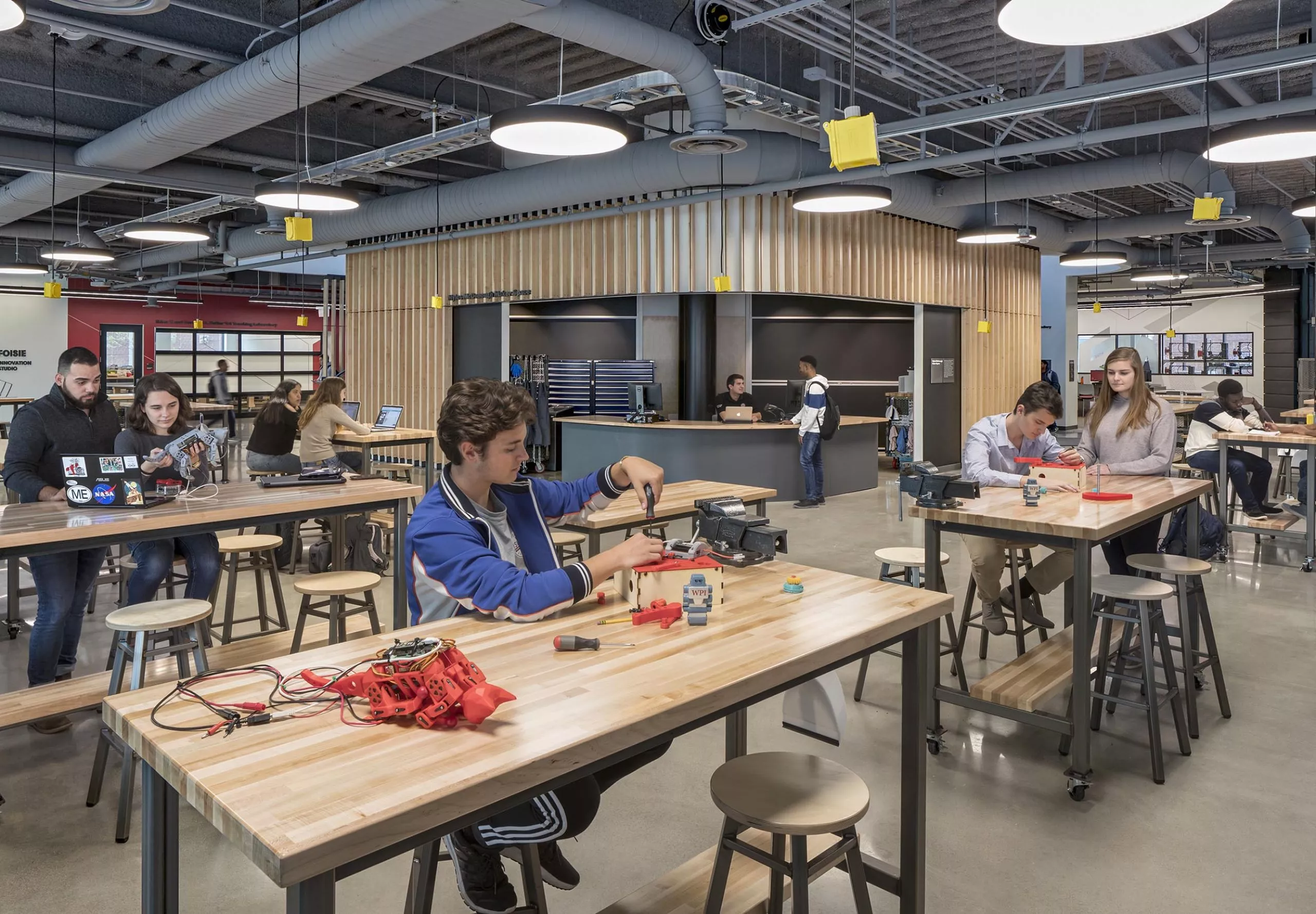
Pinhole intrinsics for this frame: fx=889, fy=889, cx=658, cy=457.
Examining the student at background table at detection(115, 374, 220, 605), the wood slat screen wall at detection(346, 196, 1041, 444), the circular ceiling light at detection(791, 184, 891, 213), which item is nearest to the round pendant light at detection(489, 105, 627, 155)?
the student at background table at detection(115, 374, 220, 605)

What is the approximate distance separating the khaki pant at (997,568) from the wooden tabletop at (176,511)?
9.06ft

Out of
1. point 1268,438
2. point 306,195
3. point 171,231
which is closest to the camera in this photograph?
point 306,195

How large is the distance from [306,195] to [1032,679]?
5.36 meters

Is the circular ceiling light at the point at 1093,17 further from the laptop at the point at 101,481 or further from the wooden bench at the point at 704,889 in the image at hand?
the laptop at the point at 101,481

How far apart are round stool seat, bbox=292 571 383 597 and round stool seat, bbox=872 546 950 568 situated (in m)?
2.33

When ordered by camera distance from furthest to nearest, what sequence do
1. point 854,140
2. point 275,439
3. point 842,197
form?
point 842,197 → point 275,439 → point 854,140

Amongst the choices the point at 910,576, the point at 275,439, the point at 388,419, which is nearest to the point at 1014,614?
the point at 910,576

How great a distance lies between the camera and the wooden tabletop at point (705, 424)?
9609 millimetres

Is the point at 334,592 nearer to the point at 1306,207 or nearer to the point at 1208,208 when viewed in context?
the point at 1208,208

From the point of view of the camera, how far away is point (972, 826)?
9.81 ft

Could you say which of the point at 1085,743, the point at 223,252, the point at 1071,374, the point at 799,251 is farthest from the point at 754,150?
the point at 1071,374

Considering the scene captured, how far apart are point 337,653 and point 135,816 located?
5.78 ft

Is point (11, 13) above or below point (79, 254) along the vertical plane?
below

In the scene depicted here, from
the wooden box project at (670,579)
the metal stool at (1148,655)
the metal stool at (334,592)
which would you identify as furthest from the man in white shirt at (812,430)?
the wooden box project at (670,579)
